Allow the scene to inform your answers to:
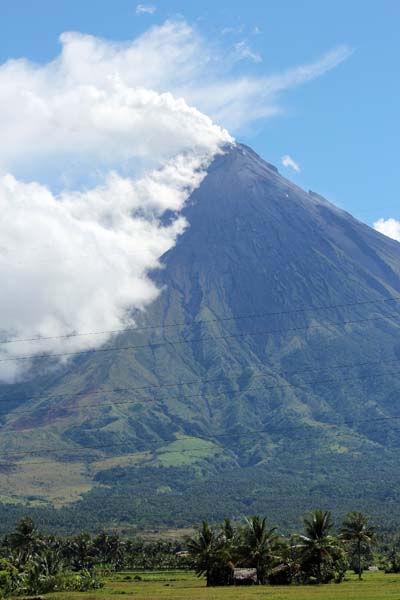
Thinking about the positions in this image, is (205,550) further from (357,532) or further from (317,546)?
(357,532)

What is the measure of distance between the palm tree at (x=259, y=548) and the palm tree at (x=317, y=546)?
3.34 m

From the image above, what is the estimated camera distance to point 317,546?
286ft

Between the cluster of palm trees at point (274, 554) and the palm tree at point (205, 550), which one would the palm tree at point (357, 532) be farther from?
the palm tree at point (205, 550)

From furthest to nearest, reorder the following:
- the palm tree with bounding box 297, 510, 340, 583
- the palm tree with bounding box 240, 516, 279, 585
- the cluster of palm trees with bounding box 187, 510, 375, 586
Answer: the palm tree with bounding box 240, 516, 279, 585, the cluster of palm trees with bounding box 187, 510, 375, 586, the palm tree with bounding box 297, 510, 340, 583

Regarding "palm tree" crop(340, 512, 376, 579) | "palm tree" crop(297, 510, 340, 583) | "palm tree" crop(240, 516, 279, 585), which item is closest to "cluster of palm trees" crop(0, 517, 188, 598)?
"palm tree" crop(240, 516, 279, 585)

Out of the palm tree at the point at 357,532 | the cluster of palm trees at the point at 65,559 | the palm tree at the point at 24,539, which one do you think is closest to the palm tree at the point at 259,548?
the palm tree at the point at 357,532

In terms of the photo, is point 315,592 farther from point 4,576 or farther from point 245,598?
point 4,576

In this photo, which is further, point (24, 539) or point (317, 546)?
point (24, 539)

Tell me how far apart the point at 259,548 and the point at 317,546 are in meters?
6.44

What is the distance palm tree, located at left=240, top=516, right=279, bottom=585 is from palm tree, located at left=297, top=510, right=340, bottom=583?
3336mm

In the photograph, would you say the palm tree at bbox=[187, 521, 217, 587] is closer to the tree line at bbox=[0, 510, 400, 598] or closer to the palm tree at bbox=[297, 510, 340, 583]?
the tree line at bbox=[0, 510, 400, 598]

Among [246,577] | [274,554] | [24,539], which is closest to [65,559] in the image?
[24,539]

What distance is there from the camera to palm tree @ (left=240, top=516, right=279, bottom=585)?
8856 cm

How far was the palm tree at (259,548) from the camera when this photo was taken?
8856 centimetres
